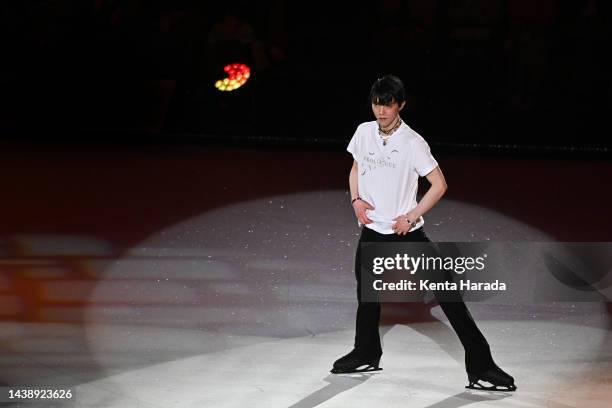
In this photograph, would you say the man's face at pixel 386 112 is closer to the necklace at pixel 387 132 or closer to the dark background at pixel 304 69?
the necklace at pixel 387 132

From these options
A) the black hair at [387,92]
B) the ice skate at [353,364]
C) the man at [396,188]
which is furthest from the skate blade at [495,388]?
the black hair at [387,92]

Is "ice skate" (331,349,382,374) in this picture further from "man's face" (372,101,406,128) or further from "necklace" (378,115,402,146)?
"man's face" (372,101,406,128)

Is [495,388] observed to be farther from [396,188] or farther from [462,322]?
[396,188]

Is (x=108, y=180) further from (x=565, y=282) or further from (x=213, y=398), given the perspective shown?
(x=213, y=398)

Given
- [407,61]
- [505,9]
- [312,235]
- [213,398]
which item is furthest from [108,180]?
[213,398]

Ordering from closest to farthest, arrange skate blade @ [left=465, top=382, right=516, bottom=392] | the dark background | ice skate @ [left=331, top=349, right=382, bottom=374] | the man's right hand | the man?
the man
the man's right hand
skate blade @ [left=465, top=382, right=516, bottom=392]
ice skate @ [left=331, top=349, right=382, bottom=374]
the dark background

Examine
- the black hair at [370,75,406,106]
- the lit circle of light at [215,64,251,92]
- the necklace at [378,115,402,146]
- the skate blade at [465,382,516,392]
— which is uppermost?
the lit circle of light at [215,64,251,92]

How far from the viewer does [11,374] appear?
6363 mm

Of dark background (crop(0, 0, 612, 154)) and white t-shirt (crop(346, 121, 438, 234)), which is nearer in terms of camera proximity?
white t-shirt (crop(346, 121, 438, 234))

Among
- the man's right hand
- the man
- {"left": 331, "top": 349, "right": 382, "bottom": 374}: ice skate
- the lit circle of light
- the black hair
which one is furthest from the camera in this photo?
the lit circle of light

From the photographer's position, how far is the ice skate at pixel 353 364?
6402 mm

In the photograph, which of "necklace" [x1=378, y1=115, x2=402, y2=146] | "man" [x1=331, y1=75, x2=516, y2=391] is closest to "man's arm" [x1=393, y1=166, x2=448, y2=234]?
"man" [x1=331, y1=75, x2=516, y2=391]

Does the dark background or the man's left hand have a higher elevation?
the dark background

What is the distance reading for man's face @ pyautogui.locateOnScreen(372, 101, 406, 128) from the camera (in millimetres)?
5734
